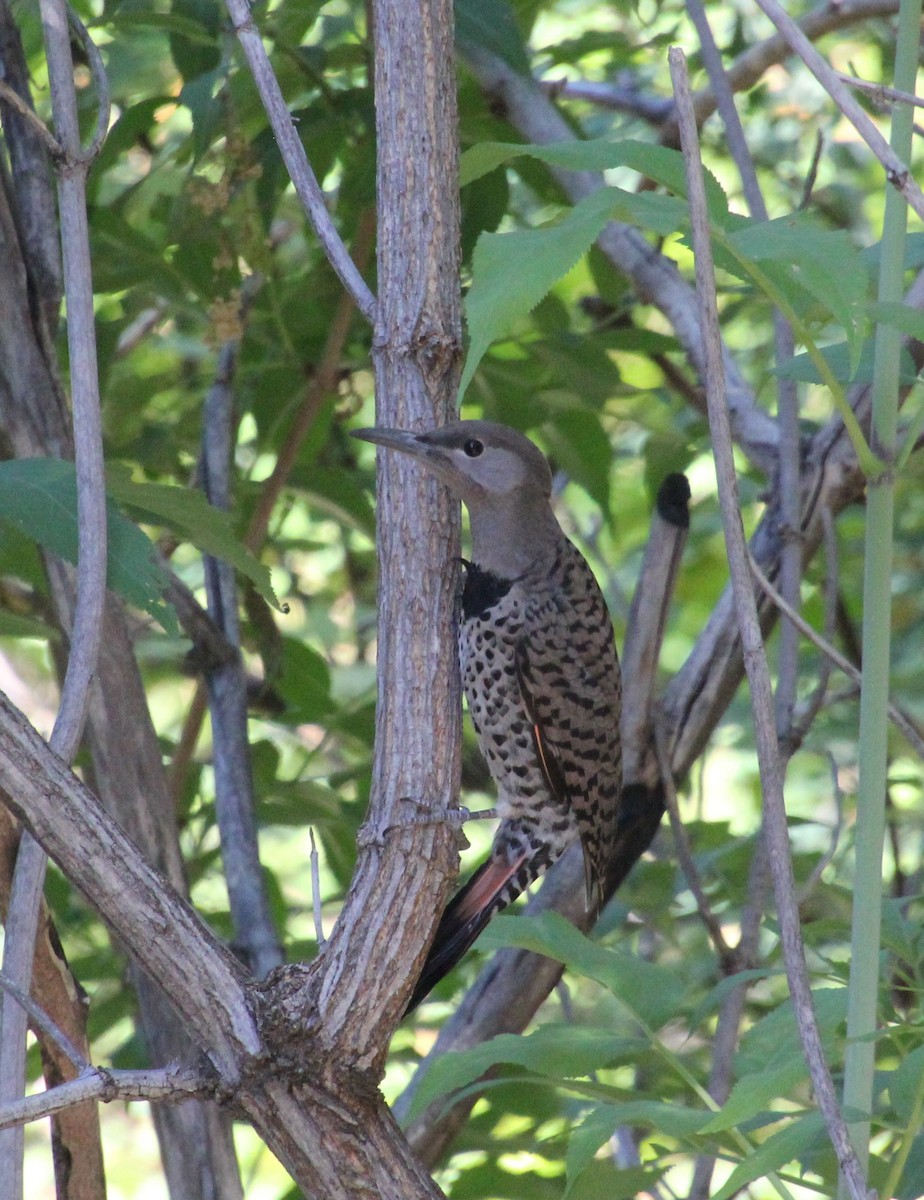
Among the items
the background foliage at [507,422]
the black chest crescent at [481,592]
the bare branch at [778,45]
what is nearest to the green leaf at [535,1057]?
the background foliage at [507,422]

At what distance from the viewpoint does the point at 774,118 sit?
4406 millimetres

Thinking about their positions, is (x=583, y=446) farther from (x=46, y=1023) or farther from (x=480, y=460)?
(x=46, y=1023)

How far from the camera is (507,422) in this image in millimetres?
2955

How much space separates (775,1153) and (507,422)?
1.90 metres

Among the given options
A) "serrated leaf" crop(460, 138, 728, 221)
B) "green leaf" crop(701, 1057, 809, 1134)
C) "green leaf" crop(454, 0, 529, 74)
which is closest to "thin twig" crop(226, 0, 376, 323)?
"serrated leaf" crop(460, 138, 728, 221)

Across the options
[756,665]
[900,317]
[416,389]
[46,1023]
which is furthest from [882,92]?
[46,1023]

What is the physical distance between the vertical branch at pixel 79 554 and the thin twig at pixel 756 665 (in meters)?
0.69

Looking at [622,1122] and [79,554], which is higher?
A: [79,554]

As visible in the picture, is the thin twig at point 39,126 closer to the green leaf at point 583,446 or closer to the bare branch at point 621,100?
the green leaf at point 583,446

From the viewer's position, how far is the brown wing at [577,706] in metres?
2.60

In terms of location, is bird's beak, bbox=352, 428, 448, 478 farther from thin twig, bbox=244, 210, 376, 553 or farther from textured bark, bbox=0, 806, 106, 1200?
thin twig, bbox=244, 210, 376, 553

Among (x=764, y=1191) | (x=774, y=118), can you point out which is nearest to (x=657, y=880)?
(x=764, y=1191)

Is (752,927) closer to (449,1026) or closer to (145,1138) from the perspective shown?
(449,1026)

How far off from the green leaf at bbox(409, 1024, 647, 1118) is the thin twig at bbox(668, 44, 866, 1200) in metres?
0.36
